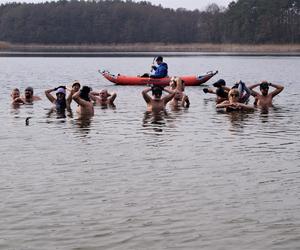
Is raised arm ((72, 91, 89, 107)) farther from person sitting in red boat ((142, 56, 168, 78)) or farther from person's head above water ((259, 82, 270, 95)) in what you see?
person sitting in red boat ((142, 56, 168, 78))

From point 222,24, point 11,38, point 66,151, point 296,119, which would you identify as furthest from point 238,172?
point 11,38

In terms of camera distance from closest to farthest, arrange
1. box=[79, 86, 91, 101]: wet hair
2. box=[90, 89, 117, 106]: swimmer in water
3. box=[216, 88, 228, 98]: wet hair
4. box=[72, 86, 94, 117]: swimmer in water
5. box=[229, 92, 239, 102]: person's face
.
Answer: box=[79, 86, 91, 101]: wet hair < box=[72, 86, 94, 117]: swimmer in water < box=[229, 92, 239, 102]: person's face < box=[216, 88, 228, 98]: wet hair < box=[90, 89, 117, 106]: swimmer in water

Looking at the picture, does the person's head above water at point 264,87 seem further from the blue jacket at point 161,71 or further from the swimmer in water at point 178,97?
the blue jacket at point 161,71

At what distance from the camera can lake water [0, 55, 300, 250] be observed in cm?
828

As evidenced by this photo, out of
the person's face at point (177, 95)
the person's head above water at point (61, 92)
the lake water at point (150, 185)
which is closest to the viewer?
the lake water at point (150, 185)

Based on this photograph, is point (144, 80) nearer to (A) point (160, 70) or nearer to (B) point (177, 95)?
(A) point (160, 70)

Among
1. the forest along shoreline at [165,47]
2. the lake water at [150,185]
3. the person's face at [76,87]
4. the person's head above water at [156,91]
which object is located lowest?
the forest along shoreline at [165,47]

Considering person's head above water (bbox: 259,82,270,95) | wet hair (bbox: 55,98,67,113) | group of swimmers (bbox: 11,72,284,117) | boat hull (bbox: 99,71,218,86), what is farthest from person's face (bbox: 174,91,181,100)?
boat hull (bbox: 99,71,218,86)

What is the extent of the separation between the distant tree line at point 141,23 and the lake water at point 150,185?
326 ft

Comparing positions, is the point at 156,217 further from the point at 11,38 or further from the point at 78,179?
the point at 11,38

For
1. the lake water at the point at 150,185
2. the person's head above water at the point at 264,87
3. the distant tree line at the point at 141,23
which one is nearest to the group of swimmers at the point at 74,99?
the lake water at the point at 150,185

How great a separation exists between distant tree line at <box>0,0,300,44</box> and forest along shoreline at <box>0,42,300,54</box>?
4.08ft

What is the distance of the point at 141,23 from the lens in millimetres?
151125

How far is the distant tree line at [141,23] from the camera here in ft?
380
